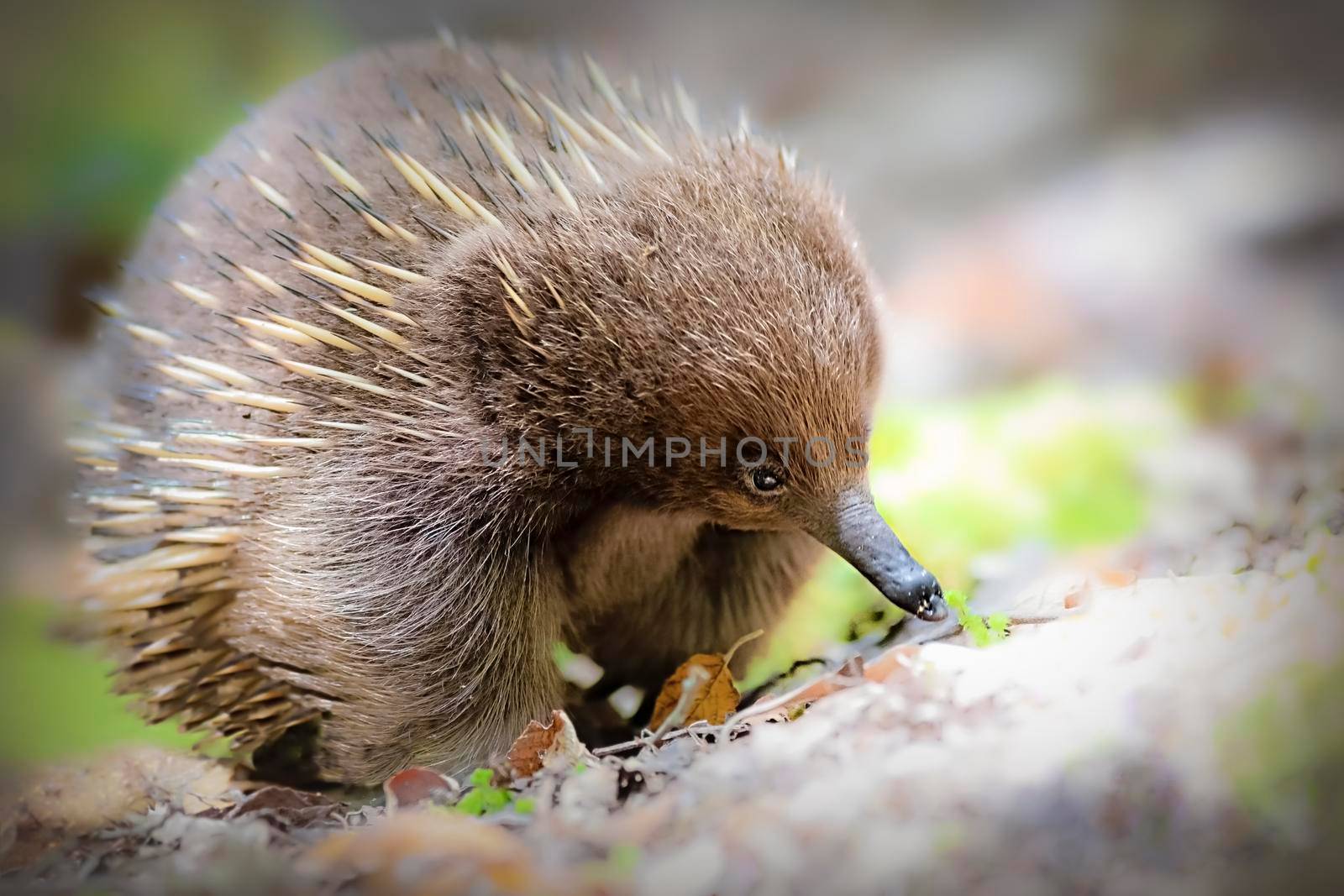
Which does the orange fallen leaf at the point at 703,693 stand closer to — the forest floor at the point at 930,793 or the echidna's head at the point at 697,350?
the forest floor at the point at 930,793

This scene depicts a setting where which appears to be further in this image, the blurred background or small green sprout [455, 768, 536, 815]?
the blurred background

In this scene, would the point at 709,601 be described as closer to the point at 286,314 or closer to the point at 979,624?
the point at 979,624

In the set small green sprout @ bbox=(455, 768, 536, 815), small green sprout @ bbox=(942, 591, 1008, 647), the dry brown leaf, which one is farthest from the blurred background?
small green sprout @ bbox=(455, 768, 536, 815)

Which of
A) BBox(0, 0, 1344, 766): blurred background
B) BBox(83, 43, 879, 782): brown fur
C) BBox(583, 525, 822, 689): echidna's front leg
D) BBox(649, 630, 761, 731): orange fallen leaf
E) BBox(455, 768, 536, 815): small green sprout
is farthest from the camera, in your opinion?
BBox(0, 0, 1344, 766): blurred background

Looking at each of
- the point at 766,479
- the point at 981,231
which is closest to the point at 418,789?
the point at 766,479

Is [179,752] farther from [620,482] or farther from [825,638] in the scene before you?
[825,638]

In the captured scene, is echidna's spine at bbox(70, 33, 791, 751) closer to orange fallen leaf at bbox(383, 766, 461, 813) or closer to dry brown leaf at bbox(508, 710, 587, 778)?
orange fallen leaf at bbox(383, 766, 461, 813)
